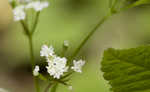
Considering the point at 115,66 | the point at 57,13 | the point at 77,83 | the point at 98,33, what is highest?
the point at 115,66

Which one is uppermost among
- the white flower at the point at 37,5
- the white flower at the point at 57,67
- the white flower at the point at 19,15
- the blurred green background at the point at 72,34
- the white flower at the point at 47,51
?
the white flower at the point at 37,5

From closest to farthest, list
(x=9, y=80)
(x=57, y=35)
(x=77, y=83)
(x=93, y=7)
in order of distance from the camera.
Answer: (x=77, y=83) → (x=57, y=35) → (x=93, y=7) → (x=9, y=80)

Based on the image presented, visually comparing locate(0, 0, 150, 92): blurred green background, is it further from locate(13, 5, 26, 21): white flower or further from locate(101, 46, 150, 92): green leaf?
locate(101, 46, 150, 92): green leaf

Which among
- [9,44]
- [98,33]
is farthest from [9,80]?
[98,33]

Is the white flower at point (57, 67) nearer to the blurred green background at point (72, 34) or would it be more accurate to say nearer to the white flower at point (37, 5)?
the white flower at point (37, 5)

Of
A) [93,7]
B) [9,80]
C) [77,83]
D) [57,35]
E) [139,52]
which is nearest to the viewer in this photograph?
[139,52]

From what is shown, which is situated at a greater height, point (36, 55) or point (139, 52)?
point (139, 52)

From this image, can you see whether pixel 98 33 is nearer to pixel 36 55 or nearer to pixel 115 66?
pixel 36 55

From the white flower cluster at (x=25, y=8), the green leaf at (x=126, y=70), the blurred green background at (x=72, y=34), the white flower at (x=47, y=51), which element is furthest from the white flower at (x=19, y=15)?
the blurred green background at (x=72, y=34)
